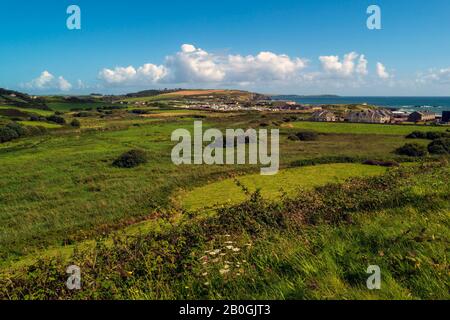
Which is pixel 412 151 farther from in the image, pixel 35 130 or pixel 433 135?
pixel 35 130

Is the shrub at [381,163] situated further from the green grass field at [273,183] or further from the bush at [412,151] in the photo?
the bush at [412,151]

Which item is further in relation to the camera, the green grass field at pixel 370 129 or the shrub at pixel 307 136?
the green grass field at pixel 370 129

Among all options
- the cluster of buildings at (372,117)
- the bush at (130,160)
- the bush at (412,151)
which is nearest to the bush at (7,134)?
the bush at (130,160)

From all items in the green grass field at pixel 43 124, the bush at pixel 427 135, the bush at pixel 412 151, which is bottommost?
the bush at pixel 412 151

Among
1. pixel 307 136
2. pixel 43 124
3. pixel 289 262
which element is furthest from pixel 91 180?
pixel 43 124
